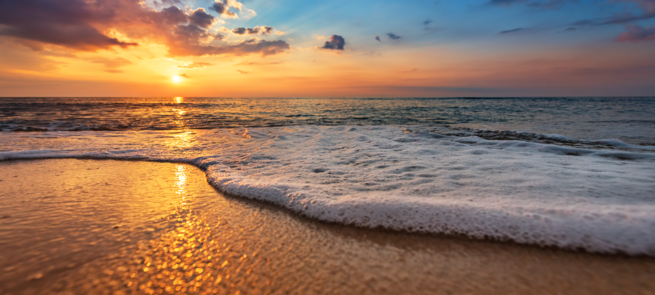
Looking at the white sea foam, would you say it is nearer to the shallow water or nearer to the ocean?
the ocean

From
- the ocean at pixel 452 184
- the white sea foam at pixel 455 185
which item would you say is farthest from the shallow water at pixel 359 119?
the white sea foam at pixel 455 185

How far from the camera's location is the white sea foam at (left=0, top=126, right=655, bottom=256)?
7.61 ft

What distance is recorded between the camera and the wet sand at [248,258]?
5.41 ft

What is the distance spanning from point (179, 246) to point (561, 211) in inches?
130

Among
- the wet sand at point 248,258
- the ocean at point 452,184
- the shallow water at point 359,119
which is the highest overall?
the shallow water at point 359,119

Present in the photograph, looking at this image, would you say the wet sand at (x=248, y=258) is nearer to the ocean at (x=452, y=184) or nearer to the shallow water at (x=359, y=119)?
the ocean at (x=452, y=184)

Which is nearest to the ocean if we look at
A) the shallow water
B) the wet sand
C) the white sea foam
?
the white sea foam

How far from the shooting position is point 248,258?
1.93m

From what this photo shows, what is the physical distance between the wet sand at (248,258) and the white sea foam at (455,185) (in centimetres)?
21

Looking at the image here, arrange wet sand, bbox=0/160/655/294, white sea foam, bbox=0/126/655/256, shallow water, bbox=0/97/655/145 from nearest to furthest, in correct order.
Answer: wet sand, bbox=0/160/655/294 → white sea foam, bbox=0/126/655/256 → shallow water, bbox=0/97/655/145

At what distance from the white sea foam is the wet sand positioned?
21cm

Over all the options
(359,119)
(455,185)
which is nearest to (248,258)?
(455,185)

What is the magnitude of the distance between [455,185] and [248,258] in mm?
2638

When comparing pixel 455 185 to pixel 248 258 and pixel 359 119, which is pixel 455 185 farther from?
pixel 359 119
